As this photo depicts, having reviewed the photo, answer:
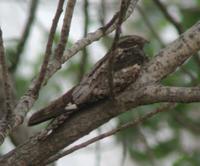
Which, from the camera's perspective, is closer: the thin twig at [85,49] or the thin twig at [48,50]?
the thin twig at [48,50]

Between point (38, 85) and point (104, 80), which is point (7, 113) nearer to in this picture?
point (38, 85)

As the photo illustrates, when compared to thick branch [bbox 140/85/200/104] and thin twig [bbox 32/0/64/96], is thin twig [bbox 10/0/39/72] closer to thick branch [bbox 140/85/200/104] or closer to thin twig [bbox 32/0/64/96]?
thin twig [bbox 32/0/64/96]

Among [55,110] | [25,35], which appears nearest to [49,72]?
[55,110]

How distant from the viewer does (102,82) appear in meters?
2.11

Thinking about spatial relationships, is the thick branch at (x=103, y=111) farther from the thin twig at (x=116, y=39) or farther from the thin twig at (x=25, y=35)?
the thin twig at (x=25, y=35)

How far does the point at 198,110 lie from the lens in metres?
4.59

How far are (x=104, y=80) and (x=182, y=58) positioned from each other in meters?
0.28

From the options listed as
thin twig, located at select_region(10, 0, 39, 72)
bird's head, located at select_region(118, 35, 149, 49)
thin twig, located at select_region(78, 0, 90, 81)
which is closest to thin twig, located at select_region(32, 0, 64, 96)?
bird's head, located at select_region(118, 35, 149, 49)

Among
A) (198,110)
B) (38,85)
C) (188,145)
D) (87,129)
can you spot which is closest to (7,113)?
(38,85)

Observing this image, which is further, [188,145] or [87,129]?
[188,145]

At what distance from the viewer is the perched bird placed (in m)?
2.11

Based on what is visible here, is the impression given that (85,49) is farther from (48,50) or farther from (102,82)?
(48,50)

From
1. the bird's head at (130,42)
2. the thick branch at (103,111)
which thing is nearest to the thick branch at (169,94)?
the thick branch at (103,111)

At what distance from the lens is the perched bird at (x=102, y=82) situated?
211 centimetres
